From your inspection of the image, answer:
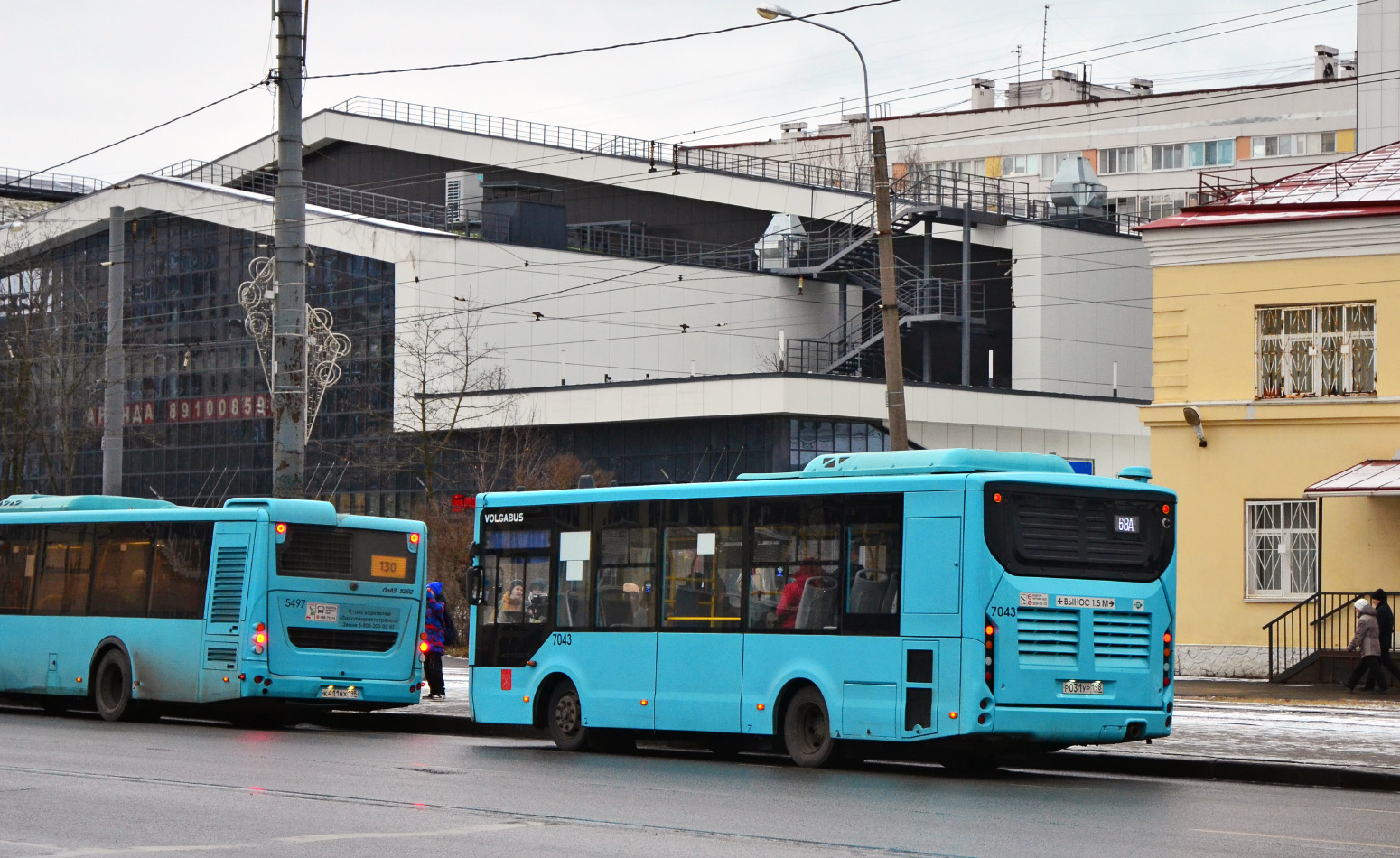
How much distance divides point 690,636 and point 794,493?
1915mm

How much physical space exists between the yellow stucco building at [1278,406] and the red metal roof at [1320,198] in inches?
1.8

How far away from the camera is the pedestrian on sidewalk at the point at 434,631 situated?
85.0 feet

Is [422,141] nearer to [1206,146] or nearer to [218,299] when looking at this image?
Result: [218,299]

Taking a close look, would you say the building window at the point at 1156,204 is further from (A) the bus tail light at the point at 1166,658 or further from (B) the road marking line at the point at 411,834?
(B) the road marking line at the point at 411,834

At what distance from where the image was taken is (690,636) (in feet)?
61.5

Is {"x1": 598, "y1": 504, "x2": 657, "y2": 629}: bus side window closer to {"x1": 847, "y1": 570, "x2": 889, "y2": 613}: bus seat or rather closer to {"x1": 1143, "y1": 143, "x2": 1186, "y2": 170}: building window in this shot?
{"x1": 847, "y1": 570, "x2": 889, "y2": 613}: bus seat

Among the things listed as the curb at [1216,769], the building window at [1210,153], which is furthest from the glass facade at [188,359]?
the building window at [1210,153]

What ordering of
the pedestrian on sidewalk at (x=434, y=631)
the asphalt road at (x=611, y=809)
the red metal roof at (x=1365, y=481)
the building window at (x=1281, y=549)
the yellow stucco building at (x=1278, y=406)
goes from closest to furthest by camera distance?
the asphalt road at (x=611, y=809) < the pedestrian on sidewalk at (x=434, y=631) < the red metal roof at (x=1365, y=481) < the yellow stucco building at (x=1278, y=406) < the building window at (x=1281, y=549)

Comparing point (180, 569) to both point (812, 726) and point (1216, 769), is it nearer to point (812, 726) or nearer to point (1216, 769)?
point (812, 726)

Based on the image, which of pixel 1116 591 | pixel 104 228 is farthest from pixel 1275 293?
pixel 104 228

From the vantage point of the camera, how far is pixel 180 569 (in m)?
24.2

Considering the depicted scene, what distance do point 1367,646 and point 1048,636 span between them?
41.2ft

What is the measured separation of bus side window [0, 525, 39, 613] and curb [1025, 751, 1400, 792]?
14613 mm

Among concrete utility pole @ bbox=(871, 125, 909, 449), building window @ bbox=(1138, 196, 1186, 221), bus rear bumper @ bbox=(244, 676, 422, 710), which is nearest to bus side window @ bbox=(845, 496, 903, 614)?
concrete utility pole @ bbox=(871, 125, 909, 449)
